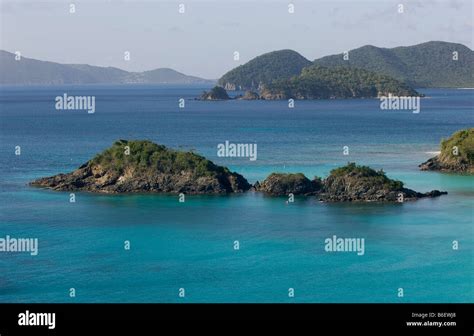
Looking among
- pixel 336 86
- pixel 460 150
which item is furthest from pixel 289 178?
pixel 336 86

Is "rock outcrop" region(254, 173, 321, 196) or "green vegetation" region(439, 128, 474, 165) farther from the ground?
"green vegetation" region(439, 128, 474, 165)

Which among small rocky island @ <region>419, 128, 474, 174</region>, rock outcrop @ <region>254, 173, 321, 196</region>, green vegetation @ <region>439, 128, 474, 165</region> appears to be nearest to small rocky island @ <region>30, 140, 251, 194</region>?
rock outcrop @ <region>254, 173, 321, 196</region>

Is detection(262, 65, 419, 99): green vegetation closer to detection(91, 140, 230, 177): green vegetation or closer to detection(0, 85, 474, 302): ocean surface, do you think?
detection(0, 85, 474, 302): ocean surface

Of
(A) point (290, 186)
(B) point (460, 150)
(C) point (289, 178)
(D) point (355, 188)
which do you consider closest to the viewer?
(D) point (355, 188)

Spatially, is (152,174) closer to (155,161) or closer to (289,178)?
(155,161)

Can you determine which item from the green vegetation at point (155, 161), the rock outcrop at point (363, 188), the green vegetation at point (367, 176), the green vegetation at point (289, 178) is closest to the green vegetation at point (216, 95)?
the green vegetation at point (155, 161)

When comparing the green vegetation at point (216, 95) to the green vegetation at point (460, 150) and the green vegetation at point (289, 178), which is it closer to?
the green vegetation at point (460, 150)
